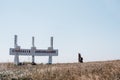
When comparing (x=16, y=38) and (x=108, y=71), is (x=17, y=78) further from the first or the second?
(x=16, y=38)

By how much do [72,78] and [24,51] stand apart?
22.8 metres

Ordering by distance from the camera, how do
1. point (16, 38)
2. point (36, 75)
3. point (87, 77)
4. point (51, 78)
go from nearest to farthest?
point (87, 77) → point (51, 78) → point (36, 75) → point (16, 38)

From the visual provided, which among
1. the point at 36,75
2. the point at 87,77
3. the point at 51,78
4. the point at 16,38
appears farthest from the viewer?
the point at 16,38

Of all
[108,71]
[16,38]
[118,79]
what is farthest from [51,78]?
[16,38]

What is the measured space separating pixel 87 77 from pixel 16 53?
23372mm

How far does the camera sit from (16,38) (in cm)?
3806

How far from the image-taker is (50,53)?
39562mm

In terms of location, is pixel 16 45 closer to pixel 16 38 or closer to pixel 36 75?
pixel 16 38

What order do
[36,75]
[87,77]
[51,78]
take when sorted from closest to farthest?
[87,77], [51,78], [36,75]

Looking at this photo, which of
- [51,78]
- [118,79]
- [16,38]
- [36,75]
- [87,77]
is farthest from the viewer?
[16,38]

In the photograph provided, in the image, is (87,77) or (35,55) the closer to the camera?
(87,77)

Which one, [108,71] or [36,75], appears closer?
[108,71]

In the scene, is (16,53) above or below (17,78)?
above

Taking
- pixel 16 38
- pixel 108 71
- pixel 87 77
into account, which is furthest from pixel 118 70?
pixel 16 38
